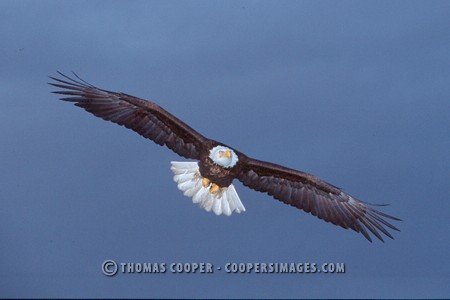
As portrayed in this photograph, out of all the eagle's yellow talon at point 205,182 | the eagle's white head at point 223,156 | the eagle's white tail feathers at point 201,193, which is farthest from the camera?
the eagle's white tail feathers at point 201,193

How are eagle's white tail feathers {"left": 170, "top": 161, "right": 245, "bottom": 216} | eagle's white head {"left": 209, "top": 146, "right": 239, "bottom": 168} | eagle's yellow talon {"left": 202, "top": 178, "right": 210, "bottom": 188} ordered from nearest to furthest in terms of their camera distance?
eagle's white head {"left": 209, "top": 146, "right": 239, "bottom": 168}, eagle's yellow talon {"left": 202, "top": 178, "right": 210, "bottom": 188}, eagle's white tail feathers {"left": 170, "top": 161, "right": 245, "bottom": 216}

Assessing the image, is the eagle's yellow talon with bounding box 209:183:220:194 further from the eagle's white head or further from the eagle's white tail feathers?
the eagle's white head

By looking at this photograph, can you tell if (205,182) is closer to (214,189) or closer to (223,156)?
(214,189)

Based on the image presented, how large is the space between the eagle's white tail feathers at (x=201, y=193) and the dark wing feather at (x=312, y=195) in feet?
1.15

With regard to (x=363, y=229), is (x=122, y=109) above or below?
above

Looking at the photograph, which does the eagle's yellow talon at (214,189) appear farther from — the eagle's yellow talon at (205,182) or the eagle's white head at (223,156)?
the eagle's white head at (223,156)

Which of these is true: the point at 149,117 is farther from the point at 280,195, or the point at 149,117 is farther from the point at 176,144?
the point at 280,195

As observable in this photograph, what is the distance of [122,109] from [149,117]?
15.4 inches

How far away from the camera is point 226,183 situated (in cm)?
1556

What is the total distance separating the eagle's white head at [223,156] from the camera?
15.0 metres

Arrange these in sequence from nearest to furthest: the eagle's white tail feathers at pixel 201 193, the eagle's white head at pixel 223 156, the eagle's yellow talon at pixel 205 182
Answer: the eagle's white head at pixel 223 156
the eagle's yellow talon at pixel 205 182
the eagle's white tail feathers at pixel 201 193

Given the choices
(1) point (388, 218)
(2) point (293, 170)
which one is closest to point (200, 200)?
(2) point (293, 170)

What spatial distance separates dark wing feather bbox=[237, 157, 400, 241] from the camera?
1570 centimetres

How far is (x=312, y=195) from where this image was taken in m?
15.9
